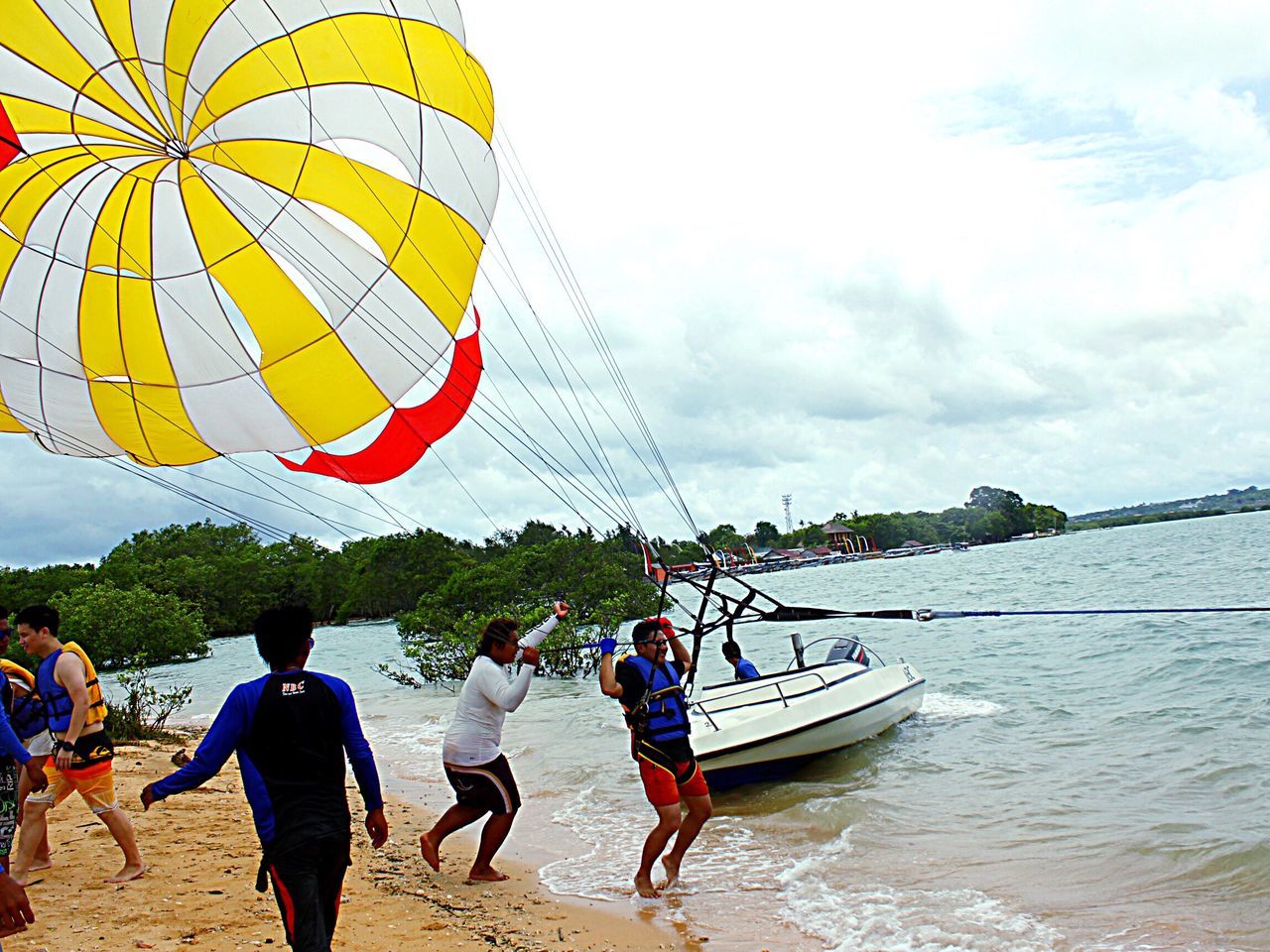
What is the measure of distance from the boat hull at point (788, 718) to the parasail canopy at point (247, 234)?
3938mm

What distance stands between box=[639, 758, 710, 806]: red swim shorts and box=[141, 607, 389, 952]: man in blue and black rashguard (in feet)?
8.04

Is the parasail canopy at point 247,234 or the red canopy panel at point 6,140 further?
the parasail canopy at point 247,234

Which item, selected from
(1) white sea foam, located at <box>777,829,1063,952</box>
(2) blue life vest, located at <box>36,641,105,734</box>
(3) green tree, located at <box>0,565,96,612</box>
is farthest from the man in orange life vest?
(3) green tree, located at <box>0,565,96,612</box>

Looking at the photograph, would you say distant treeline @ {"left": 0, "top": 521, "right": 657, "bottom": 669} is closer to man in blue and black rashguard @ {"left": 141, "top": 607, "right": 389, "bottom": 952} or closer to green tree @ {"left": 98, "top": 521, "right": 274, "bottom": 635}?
green tree @ {"left": 98, "top": 521, "right": 274, "bottom": 635}

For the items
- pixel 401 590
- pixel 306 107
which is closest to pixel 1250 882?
pixel 306 107

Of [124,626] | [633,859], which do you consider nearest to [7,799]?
[633,859]

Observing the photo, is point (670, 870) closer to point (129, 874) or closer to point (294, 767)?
point (129, 874)

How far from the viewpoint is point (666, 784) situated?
5.51 m

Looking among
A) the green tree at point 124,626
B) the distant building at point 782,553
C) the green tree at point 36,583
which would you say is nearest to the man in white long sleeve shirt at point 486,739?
the green tree at point 124,626

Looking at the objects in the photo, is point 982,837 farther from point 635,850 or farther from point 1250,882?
point 635,850

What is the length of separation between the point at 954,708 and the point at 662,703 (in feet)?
28.5

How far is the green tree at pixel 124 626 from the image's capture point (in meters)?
33.6

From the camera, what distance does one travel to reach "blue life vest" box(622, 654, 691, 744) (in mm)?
5559

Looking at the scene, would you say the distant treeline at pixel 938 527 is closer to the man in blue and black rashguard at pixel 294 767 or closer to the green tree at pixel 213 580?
the green tree at pixel 213 580
